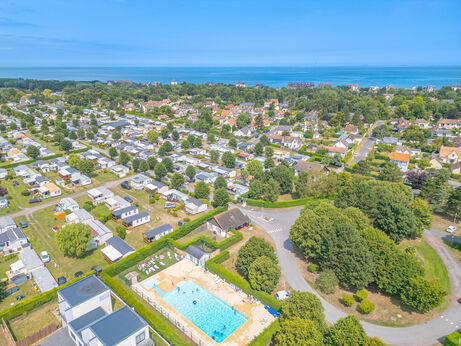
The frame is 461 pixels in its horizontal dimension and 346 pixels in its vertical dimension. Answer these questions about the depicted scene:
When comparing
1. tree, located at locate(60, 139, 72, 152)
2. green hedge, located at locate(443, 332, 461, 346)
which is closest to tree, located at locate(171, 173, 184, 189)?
tree, located at locate(60, 139, 72, 152)

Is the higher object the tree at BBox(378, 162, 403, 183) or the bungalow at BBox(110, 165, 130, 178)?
the tree at BBox(378, 162, 403, 183)

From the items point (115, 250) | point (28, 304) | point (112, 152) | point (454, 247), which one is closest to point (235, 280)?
point (115, 250)

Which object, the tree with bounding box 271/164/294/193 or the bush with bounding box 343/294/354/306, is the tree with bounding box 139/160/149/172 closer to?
the tree with bounding box 271/164/294/193

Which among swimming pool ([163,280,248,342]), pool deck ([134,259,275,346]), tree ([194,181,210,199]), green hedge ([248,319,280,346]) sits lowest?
swimming pool ([163,280,248,342])

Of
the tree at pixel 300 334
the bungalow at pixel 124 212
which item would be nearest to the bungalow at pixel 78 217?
the bungalow at pixel 124 212

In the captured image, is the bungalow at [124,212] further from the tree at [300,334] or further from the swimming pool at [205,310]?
the tree at [300,334]

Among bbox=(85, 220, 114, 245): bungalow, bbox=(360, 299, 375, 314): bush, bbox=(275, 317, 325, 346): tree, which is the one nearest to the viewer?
bbox=(275, 317, 325, 346): tree
